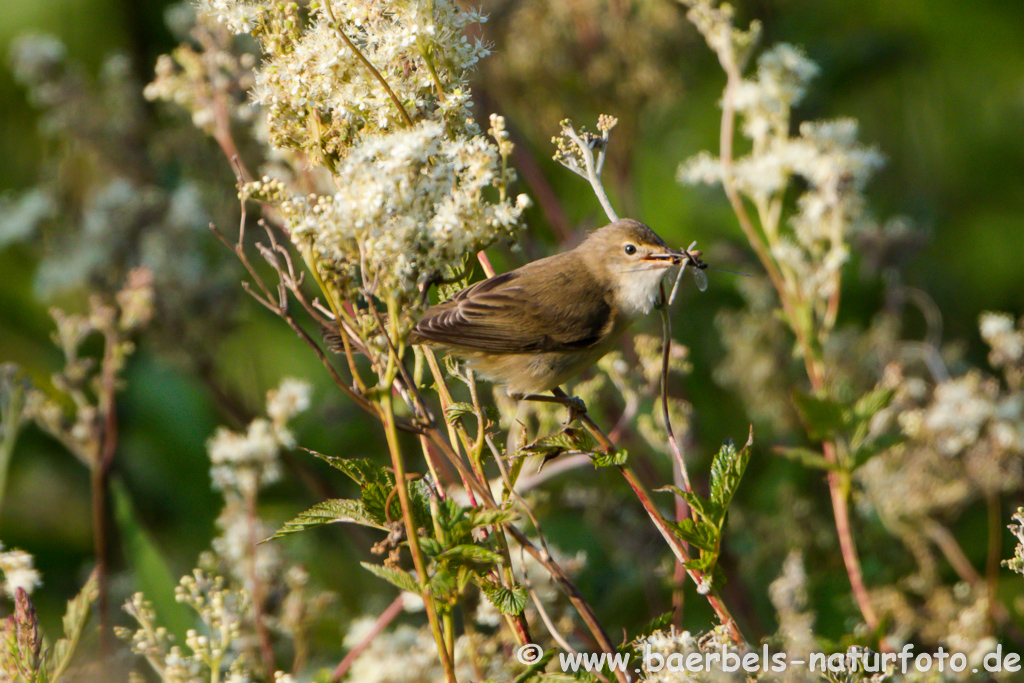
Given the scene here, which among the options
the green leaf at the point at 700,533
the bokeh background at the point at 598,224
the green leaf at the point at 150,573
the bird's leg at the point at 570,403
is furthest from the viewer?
the bokeh background at the point at 598,224

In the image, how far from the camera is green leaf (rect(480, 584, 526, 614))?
3.61 ft

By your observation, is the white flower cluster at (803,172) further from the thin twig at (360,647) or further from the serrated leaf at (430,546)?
the serrated leaf at (430,546)

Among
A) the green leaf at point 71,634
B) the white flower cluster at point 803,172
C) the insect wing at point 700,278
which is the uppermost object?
the white flower cluster at point 803,172

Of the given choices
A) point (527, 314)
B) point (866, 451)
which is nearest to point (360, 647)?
point (527, 314)

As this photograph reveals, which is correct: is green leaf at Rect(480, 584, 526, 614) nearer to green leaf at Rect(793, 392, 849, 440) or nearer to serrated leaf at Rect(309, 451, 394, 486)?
serrated leaf at Rect(309, 451, 394, 486)

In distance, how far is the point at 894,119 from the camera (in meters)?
4.39

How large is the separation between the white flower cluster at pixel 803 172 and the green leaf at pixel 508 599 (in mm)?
1229

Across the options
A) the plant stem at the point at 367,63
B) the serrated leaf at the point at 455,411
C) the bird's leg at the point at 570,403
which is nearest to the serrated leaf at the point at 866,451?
the bird's leg at the point at 570,403

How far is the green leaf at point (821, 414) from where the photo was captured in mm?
1754

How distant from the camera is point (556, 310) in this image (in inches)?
76.6

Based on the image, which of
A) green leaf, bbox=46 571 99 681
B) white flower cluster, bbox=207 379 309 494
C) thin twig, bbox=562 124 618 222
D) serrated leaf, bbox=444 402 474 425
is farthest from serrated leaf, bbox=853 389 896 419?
green leaf, bbox=46 571 99 681

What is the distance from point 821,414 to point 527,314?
0.64m

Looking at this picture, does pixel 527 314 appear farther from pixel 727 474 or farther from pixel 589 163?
pixel 727 474

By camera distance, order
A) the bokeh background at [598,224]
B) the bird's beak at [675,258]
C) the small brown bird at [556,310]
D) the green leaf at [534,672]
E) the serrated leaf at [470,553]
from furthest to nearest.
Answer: the bokeh background at [598,224] < the small brown bird at [556,310] < the bird's beak at [675,258] < the green leaf at [534,672] < the serrated leaf at [470,553]
